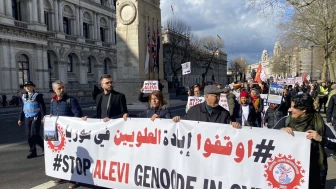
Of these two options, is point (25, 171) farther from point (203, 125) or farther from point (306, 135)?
point (306, 135)

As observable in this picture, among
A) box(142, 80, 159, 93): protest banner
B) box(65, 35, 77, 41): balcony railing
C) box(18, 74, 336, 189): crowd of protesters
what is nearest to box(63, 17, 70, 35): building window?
box(65, 35, 77, 41): balcony railing

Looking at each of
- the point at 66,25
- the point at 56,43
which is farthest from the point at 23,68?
the point at 66,25

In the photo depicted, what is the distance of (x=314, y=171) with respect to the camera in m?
3.16

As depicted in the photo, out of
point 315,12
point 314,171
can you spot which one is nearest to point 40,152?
point 314,171

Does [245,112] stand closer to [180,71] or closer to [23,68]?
[23,68]

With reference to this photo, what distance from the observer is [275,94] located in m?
7.30

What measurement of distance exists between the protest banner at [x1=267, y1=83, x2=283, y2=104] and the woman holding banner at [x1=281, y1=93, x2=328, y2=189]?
409 centimetres

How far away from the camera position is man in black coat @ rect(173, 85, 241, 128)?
3.69 metres

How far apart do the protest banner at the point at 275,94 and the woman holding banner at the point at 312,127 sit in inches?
161

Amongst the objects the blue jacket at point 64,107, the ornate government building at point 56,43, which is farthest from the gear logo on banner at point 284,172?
the ornate government building at point 56,43

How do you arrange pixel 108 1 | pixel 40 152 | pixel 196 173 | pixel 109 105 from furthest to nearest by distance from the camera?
pixel 108 1, pixel 40 152, pixel 109 105, pixel 196 173

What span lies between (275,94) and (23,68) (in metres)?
35.0

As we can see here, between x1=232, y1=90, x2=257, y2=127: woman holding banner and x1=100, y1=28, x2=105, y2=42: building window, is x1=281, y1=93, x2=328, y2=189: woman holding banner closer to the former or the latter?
x1=232, y1=90, x2=257, y2=127: woman holding banner

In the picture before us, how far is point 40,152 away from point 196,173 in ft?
16.9
